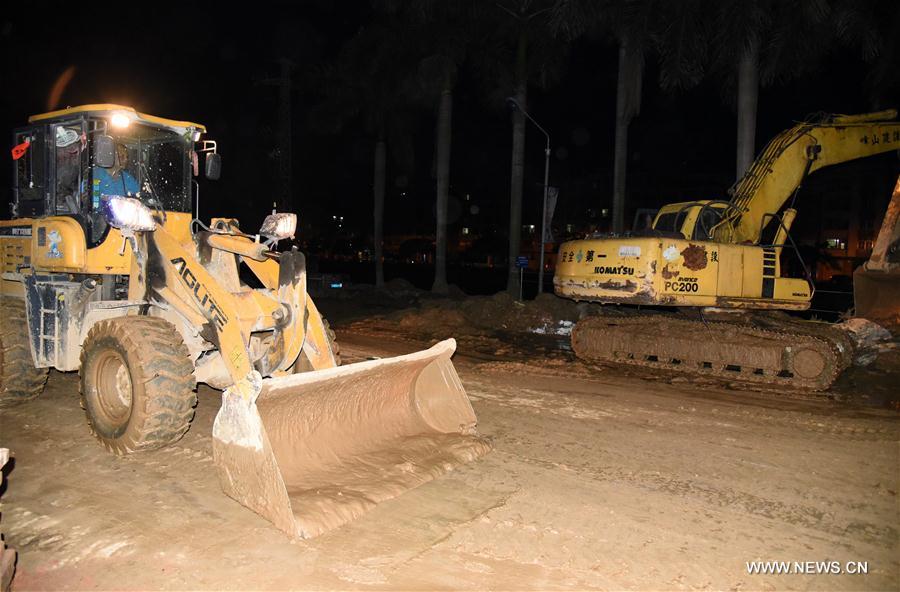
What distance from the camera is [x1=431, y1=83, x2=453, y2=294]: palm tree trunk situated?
2330cm

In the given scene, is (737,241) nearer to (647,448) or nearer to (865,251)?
(647,448)

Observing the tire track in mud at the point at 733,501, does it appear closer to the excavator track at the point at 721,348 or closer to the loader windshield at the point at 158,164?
the loader windshield at the point at 158,164

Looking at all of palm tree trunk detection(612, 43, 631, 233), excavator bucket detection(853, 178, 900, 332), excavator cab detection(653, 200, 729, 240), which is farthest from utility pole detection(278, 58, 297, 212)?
excavator bucket detection(853, 178, 900, 332)

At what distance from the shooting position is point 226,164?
31.1 metres

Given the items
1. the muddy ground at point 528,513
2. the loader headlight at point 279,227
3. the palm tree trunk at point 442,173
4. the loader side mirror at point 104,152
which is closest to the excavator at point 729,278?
the muddy ground at point 528,513

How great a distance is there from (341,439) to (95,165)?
12.4 ft

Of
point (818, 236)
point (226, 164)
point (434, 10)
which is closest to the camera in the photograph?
point (434, 10)

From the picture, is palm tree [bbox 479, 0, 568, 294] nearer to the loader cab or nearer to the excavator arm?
the excavator arm

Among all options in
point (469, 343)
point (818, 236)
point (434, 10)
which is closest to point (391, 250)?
point (818, 236)

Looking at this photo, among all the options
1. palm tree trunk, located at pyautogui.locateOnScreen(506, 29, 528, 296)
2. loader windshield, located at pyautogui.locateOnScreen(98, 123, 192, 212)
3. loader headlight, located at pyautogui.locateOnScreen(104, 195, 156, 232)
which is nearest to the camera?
loader headlight, located at pyautogui.locateOnScreen(104, 195, 156, 232)

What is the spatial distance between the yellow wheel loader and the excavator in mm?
5352

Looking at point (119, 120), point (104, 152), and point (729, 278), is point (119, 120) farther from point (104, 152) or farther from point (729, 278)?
point (729, 278)

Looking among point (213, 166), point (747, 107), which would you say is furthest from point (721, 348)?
point (747, 107)

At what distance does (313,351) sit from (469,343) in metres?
7.35
